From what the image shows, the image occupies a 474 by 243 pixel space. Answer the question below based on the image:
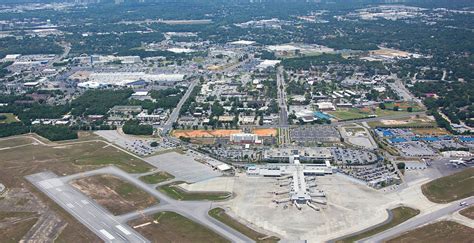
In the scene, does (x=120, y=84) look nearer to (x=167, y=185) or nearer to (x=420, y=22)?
(x=167, y=185)

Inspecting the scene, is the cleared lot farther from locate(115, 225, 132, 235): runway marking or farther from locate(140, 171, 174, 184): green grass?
locate(115, 225, 132, 235): runway marking

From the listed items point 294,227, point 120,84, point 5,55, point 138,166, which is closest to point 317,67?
point 120,84

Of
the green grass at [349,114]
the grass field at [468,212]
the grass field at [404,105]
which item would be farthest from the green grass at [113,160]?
the grass field at [404,105]

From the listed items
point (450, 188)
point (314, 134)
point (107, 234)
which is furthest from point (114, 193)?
point (450, 188)

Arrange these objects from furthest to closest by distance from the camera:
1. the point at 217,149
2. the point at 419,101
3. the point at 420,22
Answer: the point at 420,22 → the point at 419,101 → the point at 217,149

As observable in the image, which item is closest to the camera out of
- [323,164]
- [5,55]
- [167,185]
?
[167,185]

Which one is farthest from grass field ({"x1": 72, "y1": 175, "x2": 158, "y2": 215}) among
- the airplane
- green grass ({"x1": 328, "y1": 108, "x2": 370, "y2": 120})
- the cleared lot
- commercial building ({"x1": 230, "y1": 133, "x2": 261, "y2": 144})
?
green grass ({"x1": 328, "y1": 108, "x2": 370, "y2": 120})

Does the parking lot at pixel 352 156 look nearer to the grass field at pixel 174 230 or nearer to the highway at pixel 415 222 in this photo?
the highway at pixel 415 222
